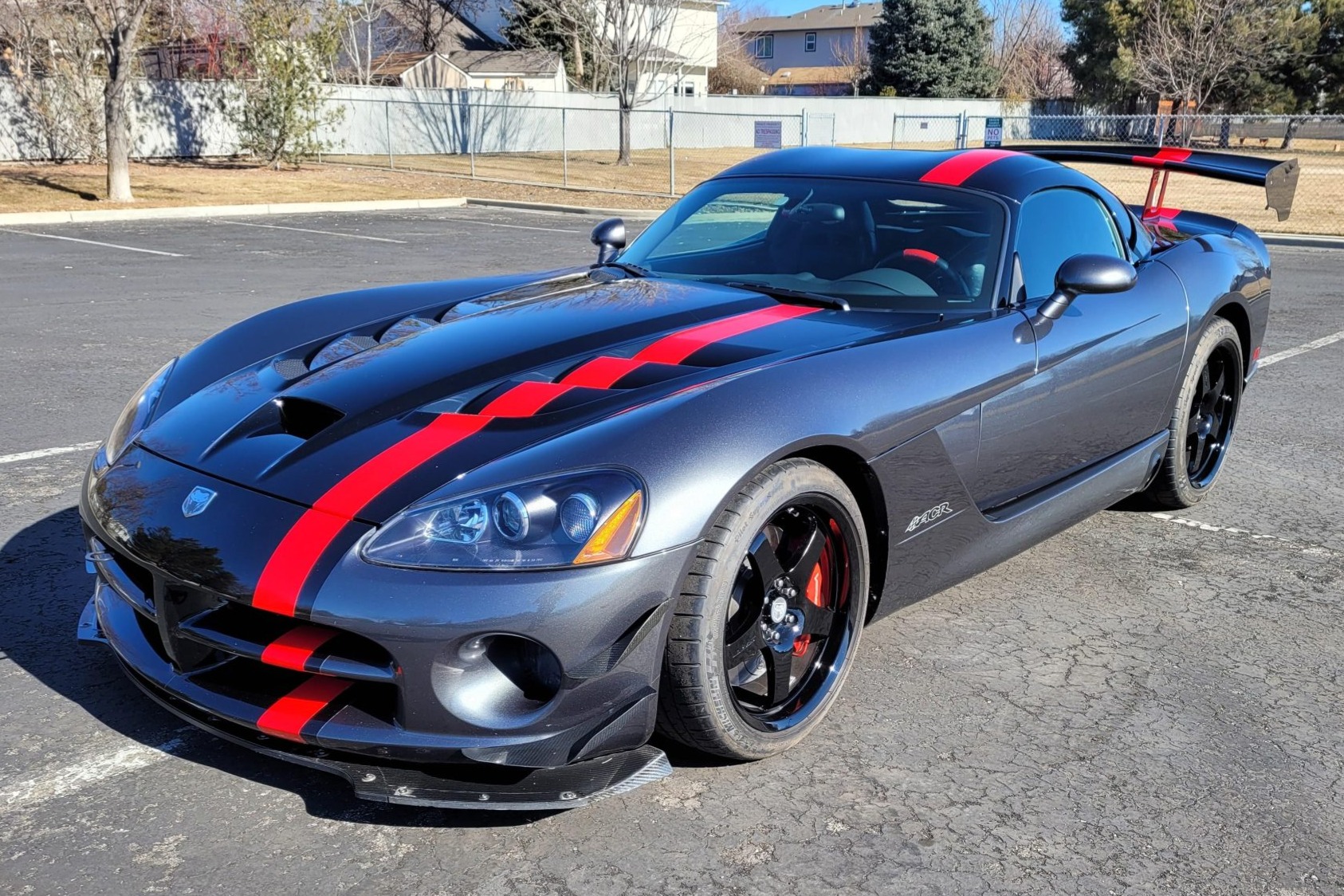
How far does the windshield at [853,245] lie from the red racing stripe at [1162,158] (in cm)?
172

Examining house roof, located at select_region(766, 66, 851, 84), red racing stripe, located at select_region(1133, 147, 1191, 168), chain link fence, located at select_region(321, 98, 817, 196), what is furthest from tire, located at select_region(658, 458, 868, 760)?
house roof, located at select_region(766, 66, 851, 84)

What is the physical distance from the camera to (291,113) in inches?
1027

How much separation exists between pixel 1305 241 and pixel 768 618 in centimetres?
1637

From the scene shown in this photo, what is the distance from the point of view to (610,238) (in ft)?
15.3

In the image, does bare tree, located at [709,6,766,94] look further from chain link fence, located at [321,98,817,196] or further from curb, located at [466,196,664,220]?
curb, located at [466,196,664,220]

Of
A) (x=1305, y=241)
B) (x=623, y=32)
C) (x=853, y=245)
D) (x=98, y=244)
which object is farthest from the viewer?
(x=623, y=32)

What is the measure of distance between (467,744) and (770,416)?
37.4 inches

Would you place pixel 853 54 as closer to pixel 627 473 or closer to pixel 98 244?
pixel 98 244

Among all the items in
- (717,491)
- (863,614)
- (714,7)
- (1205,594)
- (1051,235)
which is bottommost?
(1205,594)

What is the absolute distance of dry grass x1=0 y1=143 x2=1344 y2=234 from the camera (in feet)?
65.6

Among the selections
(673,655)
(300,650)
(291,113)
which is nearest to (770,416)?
(673,655)

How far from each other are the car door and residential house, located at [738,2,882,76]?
85.2 metres

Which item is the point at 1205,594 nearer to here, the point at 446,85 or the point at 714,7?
the point at 446,85

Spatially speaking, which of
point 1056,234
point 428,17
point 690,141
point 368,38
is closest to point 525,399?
point 1056,234
